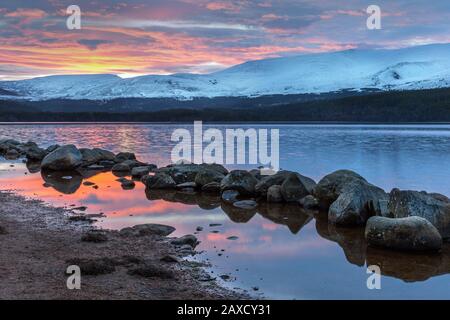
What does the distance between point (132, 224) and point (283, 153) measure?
100ft

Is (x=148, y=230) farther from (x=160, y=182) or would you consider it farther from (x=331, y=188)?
(x=160, y=182)

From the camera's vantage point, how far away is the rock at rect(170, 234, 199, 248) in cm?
1246

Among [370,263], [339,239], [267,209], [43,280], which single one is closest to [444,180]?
[267,209]

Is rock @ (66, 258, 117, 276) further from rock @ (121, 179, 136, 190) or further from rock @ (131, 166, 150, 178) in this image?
rock @ (131, 166, 150, 178)

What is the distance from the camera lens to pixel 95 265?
9773mm

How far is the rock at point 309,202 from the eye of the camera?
59.1ft

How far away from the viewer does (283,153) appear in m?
44.4

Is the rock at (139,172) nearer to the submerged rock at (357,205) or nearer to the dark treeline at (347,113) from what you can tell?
the submerged rock at (357,205)

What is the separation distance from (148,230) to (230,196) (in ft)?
21.8

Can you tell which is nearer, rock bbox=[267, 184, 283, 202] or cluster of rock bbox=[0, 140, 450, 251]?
cluster of rock bbox=[0, 140, 450, 251]

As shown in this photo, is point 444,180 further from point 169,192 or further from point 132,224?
point 132,224

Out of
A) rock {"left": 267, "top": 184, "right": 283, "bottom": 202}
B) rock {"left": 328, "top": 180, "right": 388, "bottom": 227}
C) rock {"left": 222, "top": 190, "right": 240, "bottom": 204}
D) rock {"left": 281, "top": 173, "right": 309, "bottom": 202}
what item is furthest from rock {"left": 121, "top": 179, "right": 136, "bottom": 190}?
rock {"left": 328, "top": 180, "right": 388, "bottom": 227}

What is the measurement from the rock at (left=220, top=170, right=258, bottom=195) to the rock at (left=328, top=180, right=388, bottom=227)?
5.28m

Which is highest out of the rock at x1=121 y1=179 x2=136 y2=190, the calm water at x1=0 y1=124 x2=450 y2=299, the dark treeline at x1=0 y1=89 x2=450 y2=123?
the dark treeline at x1=0 y1=89 x2=450 y2=123
